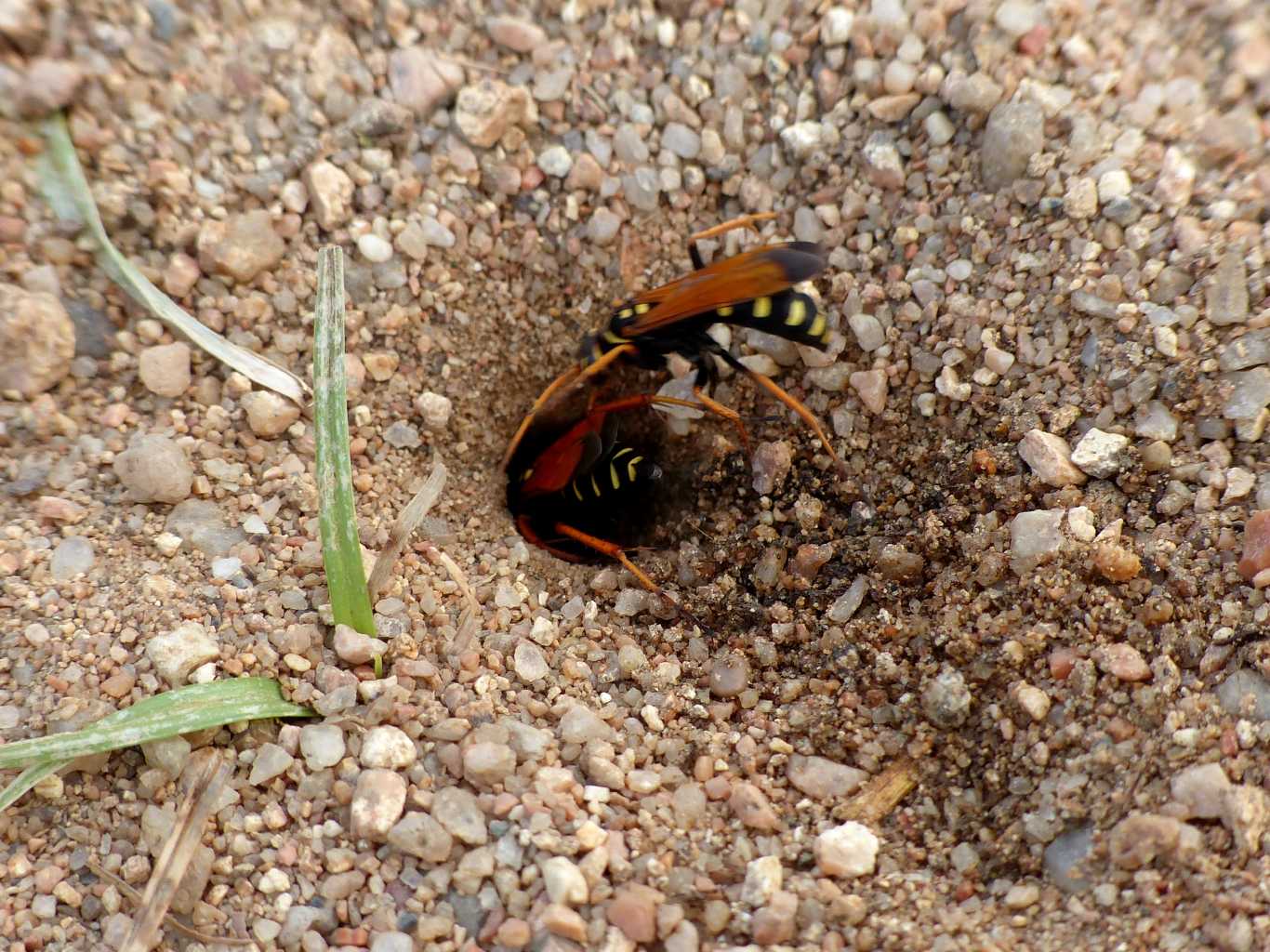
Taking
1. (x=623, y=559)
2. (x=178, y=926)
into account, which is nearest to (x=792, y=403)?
(x=623, y=559)

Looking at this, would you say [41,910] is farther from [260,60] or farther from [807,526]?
[260,60]

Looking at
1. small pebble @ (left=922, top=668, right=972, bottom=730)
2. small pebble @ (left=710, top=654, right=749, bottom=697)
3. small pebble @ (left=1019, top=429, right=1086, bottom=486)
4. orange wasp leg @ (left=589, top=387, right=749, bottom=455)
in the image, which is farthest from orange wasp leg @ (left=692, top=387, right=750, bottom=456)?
small pebble @ (left=922, top=668, right=972, bottom=730)

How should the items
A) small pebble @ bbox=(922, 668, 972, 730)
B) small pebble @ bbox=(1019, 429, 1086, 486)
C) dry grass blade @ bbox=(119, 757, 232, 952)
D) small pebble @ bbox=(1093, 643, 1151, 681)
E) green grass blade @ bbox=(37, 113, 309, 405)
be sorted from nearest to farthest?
dry grass blade @ bbox=(119, 757, 232, 952) < small pebble @ bbox=(1093, 643, 1151, 681) < small pebble @ bbox=(922, 668, 972, 730) < small pebble @ bbox=(1019, 429, 1086, 486) < green grass blade @ bbox=(37, 113, 309, 405)

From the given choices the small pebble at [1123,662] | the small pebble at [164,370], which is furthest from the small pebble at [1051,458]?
the small pebble at [164,370]

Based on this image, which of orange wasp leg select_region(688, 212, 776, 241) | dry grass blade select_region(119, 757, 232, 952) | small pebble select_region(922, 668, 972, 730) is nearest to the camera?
dry grass blade select_region(119, 757, 232, 952)

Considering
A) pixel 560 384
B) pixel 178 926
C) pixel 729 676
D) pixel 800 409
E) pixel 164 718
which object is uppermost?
pixel 800 409

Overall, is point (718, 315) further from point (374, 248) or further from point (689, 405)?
point (374, 248)

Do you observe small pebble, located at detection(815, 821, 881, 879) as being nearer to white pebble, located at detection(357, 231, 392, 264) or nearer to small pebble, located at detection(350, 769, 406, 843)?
small pebble, located at detection(350, 769, 406, 843)
